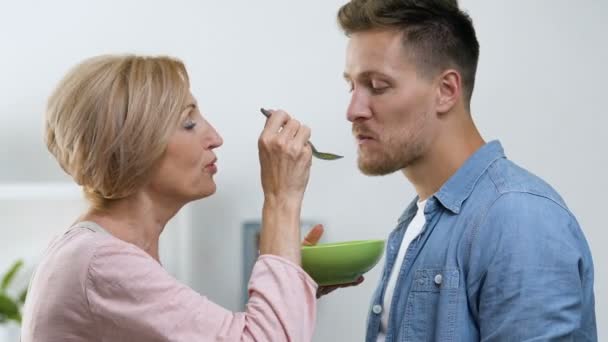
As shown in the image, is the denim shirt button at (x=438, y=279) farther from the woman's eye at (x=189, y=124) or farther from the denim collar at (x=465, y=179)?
the woman's eye at (x=189, y=124)

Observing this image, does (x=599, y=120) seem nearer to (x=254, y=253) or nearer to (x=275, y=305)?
(x=254, y=253)

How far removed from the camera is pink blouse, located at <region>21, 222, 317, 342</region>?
1219mm

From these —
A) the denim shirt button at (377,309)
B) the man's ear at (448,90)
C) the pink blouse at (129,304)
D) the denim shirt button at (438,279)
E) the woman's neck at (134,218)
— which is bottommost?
the denim shirt button at (377,309)

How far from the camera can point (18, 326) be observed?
2.64m

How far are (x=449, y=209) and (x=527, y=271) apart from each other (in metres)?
0.21

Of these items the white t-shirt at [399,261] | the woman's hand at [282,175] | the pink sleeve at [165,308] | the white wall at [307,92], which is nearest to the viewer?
the pink sleeve at [165,308]

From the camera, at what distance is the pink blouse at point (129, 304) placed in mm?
1219

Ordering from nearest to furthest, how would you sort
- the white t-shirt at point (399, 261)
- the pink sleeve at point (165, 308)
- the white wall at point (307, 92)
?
the pink sleeve at point (165, 308) < the white t-shirt at point (399, 261) < the white wall at point (307, 92)

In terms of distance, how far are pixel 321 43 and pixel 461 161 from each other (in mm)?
1380

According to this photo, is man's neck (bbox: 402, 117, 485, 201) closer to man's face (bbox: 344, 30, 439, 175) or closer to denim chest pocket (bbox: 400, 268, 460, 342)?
man's face (bbox: 344, 30, 439, 175)

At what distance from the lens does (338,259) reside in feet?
4.72

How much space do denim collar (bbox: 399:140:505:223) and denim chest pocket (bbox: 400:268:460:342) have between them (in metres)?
0.12

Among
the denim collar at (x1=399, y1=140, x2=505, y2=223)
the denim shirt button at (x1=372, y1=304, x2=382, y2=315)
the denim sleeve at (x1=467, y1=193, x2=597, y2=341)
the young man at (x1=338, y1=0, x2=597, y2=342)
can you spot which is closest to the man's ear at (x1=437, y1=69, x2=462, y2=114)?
the young man at (x1=338, y1=0, x2=597, y2=342)

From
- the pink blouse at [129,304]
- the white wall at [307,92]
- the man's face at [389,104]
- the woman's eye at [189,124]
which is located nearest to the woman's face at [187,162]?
the woman's eye at [189,124]
